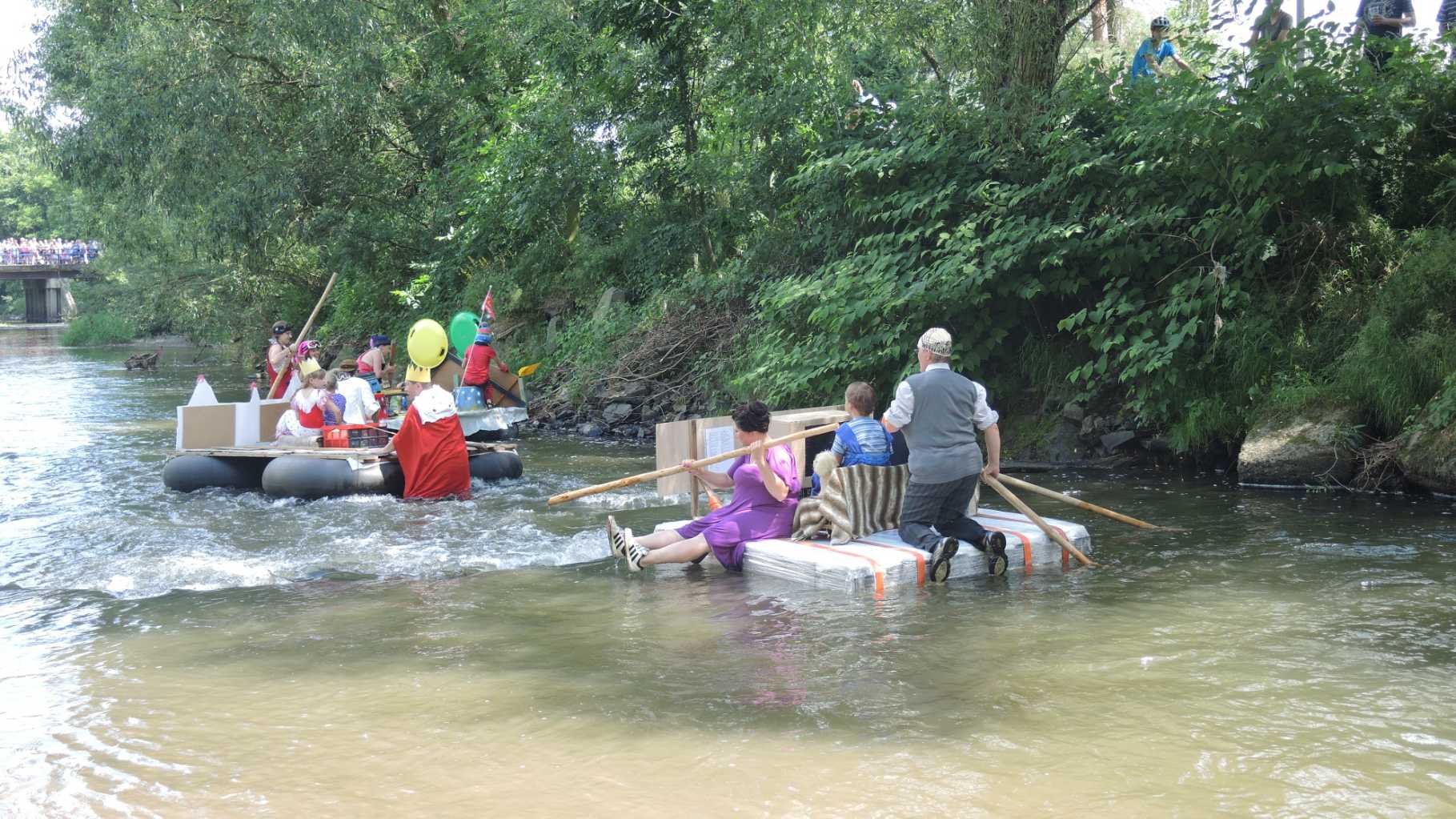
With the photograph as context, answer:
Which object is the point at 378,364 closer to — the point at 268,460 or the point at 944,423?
the point at 268,460

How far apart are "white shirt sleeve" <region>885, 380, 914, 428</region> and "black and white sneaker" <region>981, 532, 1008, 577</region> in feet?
2.99

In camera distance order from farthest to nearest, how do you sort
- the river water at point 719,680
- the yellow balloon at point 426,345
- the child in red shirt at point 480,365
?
1. the child in red shirt at point 480,365
2. the yellow balloon at point 426,345
3. the river water at point 719,680

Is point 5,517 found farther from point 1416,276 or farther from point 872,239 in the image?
point 1416,276

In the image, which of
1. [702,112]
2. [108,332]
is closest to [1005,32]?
[702,112]

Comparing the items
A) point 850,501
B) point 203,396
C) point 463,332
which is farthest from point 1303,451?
point 203,396

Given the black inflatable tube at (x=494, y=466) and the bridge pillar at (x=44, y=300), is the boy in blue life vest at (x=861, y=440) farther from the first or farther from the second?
the bridge pillar at (x=44, y=300)

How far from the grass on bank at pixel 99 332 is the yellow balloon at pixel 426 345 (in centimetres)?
4439

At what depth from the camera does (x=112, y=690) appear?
19.3ft

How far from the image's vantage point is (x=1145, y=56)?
12680 mm

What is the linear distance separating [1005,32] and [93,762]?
1099 cm

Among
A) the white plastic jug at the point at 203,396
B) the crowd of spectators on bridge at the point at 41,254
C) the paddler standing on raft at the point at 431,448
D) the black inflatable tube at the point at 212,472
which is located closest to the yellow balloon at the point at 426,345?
the paddler standing on raft at the point at 431,448

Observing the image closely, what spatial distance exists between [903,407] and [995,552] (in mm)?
1119

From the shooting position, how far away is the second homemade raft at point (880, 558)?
7387 mm

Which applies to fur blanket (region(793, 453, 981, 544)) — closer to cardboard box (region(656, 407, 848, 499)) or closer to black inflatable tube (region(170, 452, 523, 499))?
cardboard box (region(656, 407, 848, 499))
